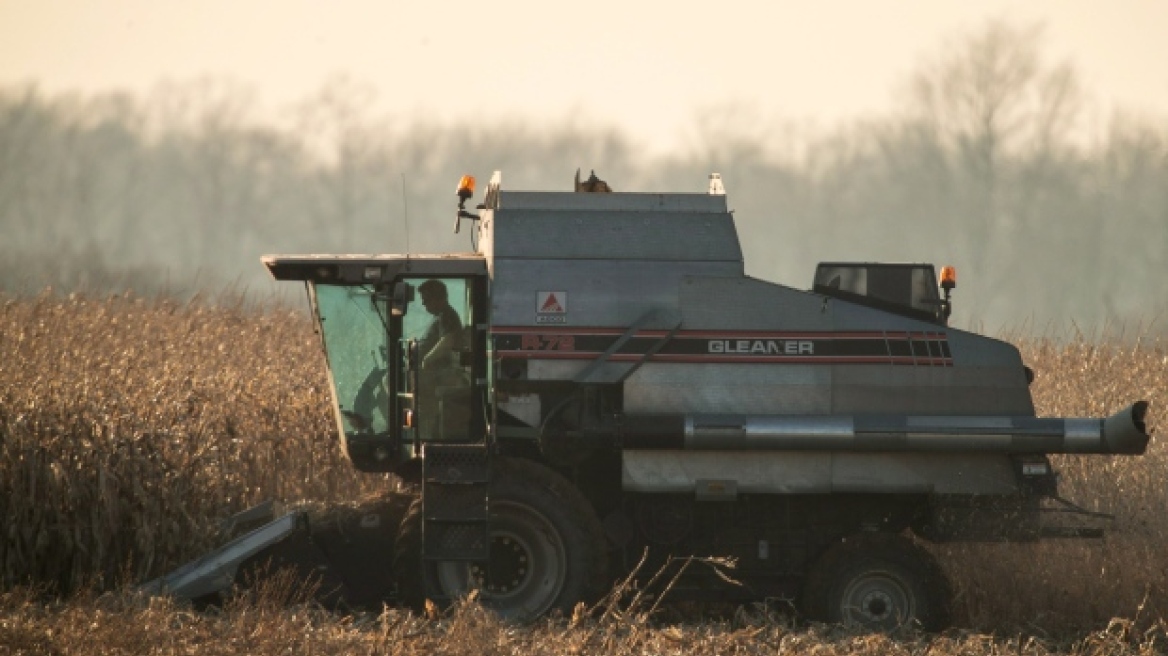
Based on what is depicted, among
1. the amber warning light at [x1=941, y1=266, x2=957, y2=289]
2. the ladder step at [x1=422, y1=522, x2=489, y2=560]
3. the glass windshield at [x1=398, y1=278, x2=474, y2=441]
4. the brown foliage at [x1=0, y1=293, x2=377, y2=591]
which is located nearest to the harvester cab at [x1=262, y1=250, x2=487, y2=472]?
the glass windshield at [x1=398, y1=278, x2=474, y2=441]

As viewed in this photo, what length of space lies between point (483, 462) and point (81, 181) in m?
47.2

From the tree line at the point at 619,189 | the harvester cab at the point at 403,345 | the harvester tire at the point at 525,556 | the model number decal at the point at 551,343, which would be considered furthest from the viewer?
the tree line at the point at 619,189

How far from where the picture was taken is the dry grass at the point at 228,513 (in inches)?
434

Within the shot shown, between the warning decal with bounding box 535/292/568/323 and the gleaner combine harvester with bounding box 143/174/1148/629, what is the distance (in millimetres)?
29

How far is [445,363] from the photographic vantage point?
13.0 metres

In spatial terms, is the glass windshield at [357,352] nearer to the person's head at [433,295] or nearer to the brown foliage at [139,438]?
the person's head at [433,295]

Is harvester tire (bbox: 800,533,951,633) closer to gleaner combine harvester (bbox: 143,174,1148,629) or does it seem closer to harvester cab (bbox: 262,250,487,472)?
gleaner combine harvester (bbox: 143,174,1148,629)

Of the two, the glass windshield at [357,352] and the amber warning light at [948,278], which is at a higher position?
the amber warning light at [948,278]

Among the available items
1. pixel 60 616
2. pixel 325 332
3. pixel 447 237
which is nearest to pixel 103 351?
pixel 325 332

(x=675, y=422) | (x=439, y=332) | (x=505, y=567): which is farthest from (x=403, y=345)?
(x=675, y=422)

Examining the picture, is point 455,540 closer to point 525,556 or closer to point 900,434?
point 525,556

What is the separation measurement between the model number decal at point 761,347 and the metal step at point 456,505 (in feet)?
5.53

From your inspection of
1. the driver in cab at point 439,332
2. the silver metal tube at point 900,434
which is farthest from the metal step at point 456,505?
the silver metal tube at point 900,434

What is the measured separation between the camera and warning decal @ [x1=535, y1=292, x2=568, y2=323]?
1267 centimetres
